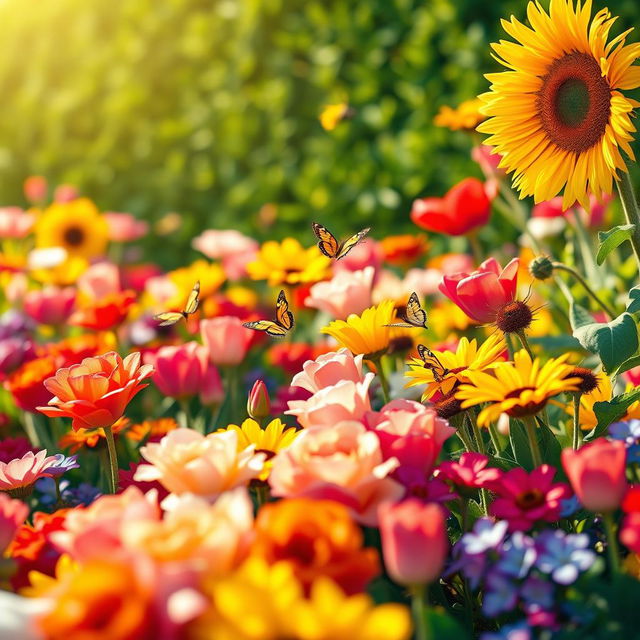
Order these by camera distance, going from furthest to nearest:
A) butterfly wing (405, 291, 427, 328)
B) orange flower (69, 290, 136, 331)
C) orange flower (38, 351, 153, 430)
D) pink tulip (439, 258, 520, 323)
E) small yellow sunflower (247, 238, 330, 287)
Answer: orange flower (69, 290, 136, 331)
small yellow sunflower (247, 238, 330, 287)
butterfly wing (405, 291, 427, 328)
pink tulip (439, 258, 520, 323)
orange flower (38, 351, 153, 430)

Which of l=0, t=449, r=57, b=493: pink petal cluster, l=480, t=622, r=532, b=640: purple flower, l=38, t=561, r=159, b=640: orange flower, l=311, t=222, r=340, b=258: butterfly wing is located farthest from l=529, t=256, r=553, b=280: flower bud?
l=38, t=561, r=159, b=640: orange flower

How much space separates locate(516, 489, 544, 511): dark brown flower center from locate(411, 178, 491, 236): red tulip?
1.11m

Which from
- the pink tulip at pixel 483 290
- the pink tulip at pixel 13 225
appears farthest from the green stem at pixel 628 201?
the pink tulip at pixel 13 225

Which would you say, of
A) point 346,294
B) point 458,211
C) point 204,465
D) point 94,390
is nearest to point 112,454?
point 94,390

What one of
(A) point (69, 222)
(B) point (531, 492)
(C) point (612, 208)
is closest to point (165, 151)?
(A) point (69, 222)

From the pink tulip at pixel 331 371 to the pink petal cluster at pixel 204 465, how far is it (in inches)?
9.3

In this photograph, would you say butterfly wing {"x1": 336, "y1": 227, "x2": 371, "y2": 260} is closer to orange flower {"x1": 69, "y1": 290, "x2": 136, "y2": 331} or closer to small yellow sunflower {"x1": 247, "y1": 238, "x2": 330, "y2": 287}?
small yellow sunflower {"x1": 247, "y1": 238, "x2": 330, "y2": 287}

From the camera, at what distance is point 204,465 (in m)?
1.01

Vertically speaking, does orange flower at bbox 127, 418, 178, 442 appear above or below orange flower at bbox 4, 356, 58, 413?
below

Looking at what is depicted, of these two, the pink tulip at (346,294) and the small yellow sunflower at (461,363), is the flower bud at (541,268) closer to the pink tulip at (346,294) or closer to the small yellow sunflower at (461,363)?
the small yellow sunflower at (461,363)

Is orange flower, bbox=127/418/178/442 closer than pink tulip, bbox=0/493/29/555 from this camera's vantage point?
No

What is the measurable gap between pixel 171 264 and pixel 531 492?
357cm

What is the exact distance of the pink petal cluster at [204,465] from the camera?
3.34 feet

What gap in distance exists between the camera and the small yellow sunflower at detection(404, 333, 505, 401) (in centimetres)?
127
